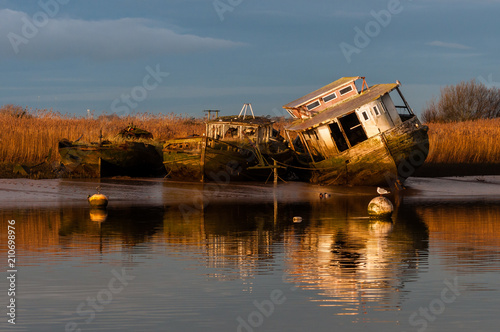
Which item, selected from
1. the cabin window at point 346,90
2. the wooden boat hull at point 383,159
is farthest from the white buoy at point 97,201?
the cabin window at point 346,90

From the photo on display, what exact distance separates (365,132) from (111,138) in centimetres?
1443

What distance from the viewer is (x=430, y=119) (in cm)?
7456

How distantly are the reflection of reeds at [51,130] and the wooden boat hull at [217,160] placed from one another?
21.6 ft

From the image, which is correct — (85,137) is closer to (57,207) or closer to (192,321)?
(57,207)

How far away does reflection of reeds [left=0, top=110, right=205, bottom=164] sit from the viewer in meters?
38.0

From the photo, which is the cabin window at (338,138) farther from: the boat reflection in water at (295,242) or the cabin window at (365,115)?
the boat reflection in water at (295,242)

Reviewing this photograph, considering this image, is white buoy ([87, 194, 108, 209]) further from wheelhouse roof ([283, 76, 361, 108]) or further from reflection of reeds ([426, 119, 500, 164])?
reflection of reeds ([426, 119, 500, 164])

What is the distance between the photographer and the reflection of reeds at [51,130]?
38.0 metres

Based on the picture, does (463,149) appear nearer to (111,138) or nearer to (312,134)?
(312,134)

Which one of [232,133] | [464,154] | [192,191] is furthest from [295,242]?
[464,154]

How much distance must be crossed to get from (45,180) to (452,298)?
26.3 m

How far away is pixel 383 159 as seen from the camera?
31.8 metres

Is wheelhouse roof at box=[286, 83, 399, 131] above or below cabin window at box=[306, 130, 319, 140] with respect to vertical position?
above

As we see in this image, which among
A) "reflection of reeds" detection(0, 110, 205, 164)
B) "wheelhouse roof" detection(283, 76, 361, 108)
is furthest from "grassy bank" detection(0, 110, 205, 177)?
"wheelhouse roof" detection(283, 76, 361, 108)
